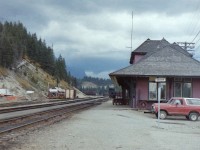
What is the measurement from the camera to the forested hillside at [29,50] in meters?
125

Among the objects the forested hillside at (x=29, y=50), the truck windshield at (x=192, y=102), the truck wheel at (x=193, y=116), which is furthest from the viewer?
the forested hillside at (x=29, y=50)

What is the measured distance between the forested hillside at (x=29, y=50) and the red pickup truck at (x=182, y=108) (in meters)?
A: 91.2

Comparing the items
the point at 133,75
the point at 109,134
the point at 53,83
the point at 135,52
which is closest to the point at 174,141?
the point at 109,134

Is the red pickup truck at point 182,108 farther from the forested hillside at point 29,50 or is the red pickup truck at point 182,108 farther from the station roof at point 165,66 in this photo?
the forested hillside at point 29,50

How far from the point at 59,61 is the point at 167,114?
489ft

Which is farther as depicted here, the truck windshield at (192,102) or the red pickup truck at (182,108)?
the truck windshield at (192,102)

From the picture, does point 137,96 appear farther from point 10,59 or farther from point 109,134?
point 10,59

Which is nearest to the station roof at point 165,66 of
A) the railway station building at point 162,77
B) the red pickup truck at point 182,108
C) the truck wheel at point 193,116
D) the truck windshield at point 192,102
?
the railway station building at point 162,77

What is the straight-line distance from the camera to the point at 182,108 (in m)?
29.6

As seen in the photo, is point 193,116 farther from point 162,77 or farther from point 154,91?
point 154,91

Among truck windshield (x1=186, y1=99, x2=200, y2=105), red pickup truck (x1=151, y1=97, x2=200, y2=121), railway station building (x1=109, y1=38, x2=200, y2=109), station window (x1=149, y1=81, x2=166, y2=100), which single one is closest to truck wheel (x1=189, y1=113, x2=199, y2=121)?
red pickup truck (x1=151, y1=97, x2=200, y2=121)

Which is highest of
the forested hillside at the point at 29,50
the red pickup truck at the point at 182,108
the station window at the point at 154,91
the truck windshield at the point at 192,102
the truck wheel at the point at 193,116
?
the forested hillside at the point at 29,50

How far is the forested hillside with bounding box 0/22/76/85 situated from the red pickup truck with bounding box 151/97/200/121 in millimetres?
91160

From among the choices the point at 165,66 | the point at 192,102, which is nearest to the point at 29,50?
the point at 165,66
